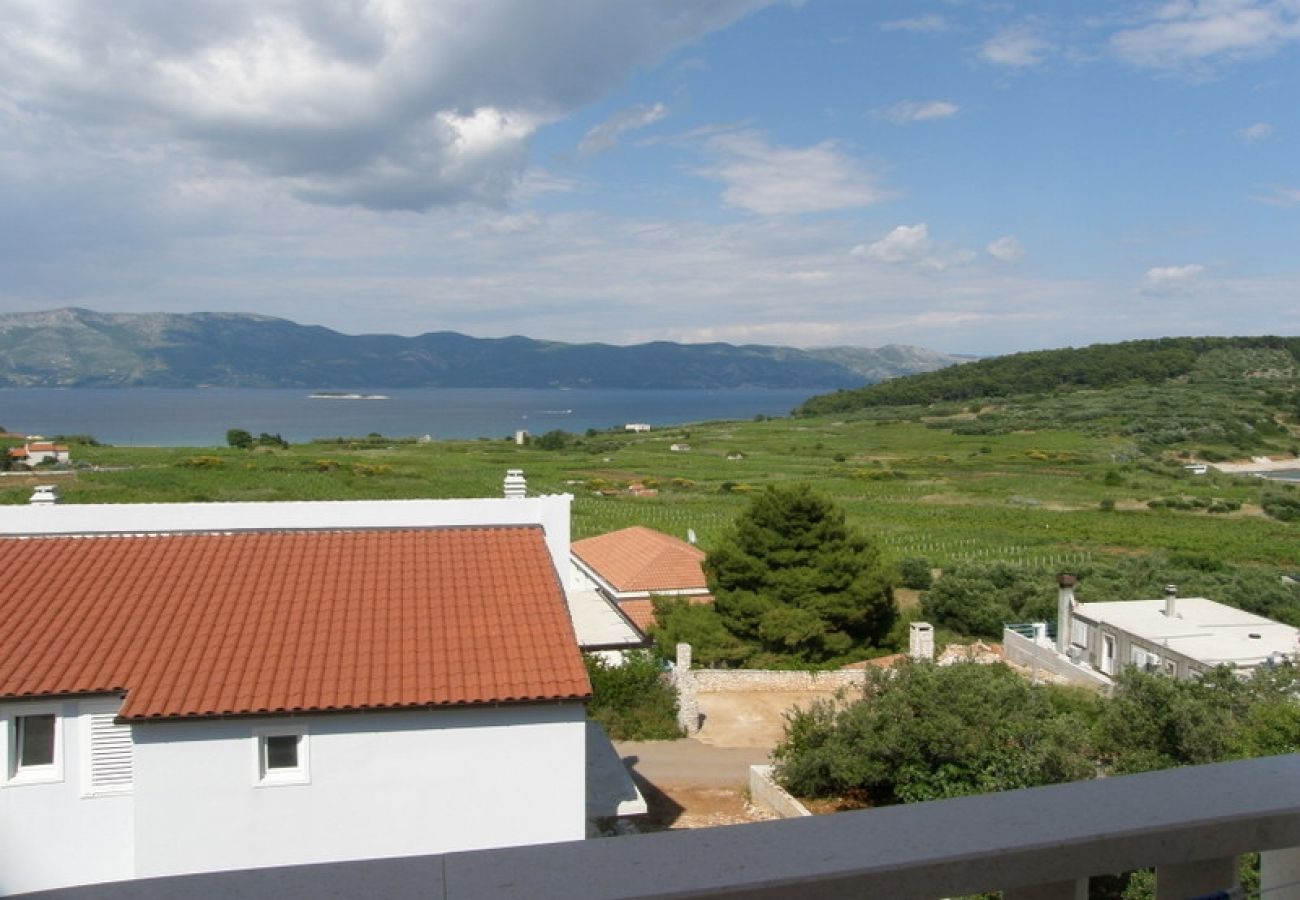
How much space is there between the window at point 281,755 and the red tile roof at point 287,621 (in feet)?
0.97

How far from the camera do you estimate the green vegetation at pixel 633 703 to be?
1930 centimetres

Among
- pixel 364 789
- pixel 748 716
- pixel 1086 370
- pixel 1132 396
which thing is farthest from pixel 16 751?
pixel 1086 370

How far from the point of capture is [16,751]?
9109 millimetres

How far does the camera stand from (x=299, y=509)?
12.2 metres

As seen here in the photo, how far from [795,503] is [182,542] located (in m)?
17.0

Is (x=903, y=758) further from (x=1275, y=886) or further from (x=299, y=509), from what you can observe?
(x=1275, y=886)

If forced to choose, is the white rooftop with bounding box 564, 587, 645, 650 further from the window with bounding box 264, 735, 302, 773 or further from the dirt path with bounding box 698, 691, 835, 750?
the window with bounding box 264, 735, 302, 773

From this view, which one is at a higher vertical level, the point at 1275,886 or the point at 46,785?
the point at 1275,886

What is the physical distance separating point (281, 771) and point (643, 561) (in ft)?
72.1

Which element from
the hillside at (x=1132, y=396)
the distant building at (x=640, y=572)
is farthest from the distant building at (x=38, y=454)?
the hillside at (x=1132, y=396)

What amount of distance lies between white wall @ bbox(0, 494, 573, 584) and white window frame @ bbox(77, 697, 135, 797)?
2868 mm

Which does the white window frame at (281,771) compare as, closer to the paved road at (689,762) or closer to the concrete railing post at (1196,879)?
the paved road at (689,762)

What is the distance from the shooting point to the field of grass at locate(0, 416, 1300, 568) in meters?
48.6

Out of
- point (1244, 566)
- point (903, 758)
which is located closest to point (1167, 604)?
point (903, 758)
